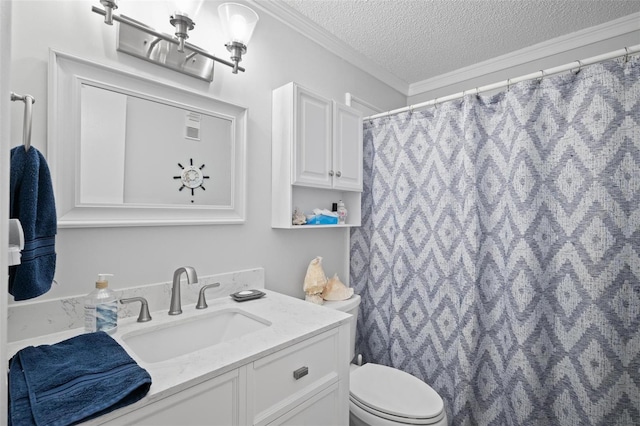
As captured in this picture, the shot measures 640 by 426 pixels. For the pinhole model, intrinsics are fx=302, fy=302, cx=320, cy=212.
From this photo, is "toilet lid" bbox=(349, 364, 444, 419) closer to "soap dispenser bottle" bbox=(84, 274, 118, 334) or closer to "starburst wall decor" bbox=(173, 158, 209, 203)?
"soap dispenser bottle" bbox=(84, 274, 118, 334)

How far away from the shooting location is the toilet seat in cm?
131

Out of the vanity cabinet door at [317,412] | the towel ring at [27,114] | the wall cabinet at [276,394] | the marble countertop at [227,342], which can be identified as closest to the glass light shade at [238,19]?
the towel ring at [27,114]

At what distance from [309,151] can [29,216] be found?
1.23 meters

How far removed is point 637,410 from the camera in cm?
130

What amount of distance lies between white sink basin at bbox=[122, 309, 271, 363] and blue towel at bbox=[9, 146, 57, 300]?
1.08 ft

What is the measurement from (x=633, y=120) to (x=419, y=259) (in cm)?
117

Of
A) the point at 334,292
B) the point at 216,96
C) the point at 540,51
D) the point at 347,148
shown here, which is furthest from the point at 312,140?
the point at 540,51

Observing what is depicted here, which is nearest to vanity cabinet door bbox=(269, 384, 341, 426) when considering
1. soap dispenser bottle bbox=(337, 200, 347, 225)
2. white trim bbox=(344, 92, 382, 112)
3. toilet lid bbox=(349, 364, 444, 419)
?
toilet lid bbox=(349, 364, 444, 419)

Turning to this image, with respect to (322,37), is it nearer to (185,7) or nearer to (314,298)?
(185,7)

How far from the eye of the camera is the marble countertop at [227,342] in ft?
2.50

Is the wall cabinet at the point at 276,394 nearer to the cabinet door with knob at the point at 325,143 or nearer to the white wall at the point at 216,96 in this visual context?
the white wall at the point at 216,96

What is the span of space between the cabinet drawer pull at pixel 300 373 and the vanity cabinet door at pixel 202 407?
20 centimetres

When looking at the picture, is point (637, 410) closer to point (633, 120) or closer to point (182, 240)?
point (633, 120)

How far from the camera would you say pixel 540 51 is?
217 cm
